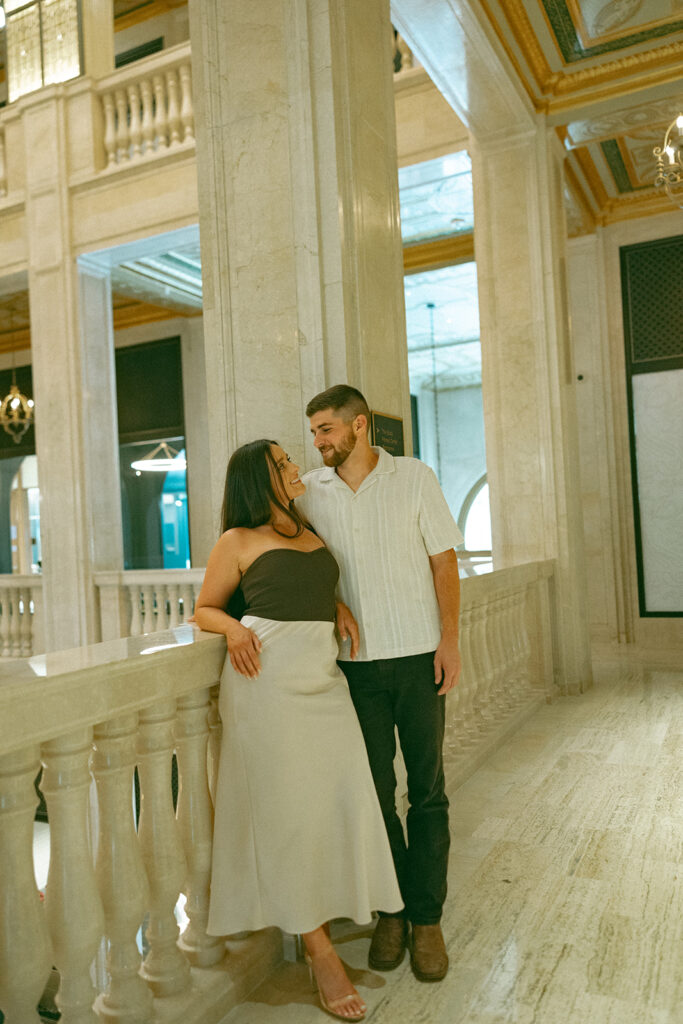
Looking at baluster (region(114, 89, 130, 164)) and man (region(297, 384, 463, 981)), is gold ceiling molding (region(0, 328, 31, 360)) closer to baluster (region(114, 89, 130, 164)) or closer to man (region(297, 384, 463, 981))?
baluster (region(114, 89, 130, 164))

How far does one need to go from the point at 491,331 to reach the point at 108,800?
5695 mm

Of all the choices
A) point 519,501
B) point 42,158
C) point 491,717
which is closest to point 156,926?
point 491,717

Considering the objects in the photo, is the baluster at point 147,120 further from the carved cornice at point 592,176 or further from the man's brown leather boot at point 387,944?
the man's brown leather boot at point 387,944

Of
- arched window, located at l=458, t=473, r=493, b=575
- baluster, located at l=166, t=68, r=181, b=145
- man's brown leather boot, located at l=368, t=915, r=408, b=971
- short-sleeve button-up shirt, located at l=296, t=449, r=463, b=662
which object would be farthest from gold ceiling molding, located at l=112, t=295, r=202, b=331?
man's brown leather boot, located at l=368, t=915, r=408, b=971

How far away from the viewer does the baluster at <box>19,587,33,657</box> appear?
948 centimetres

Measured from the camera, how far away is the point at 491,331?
694cm

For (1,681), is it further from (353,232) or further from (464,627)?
(464,627)

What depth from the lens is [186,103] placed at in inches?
316

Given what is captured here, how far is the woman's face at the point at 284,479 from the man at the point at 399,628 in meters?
0.13

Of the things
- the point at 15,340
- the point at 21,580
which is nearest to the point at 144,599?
the point at 21,580

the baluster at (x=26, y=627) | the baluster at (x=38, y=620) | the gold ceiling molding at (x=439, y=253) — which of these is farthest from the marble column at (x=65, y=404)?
the gold ceiling molding at (x=439, y=253)

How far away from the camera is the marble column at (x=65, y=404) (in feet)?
28.5

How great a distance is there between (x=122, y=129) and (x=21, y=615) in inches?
219

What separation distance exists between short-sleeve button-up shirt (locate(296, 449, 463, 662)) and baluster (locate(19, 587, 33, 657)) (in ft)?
25.6
